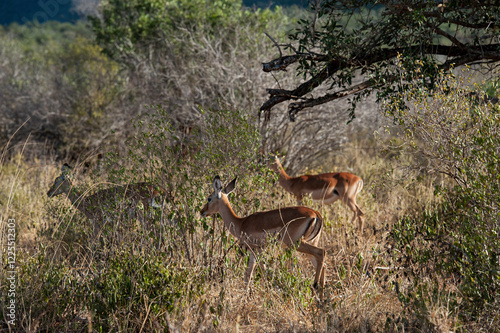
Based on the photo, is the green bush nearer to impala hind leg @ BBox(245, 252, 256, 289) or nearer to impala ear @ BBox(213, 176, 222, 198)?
impala hind leg @ BBox(245, 252, 256, 289)

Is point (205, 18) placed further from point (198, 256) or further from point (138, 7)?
point (198, 256)

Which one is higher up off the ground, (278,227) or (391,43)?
(391,43)

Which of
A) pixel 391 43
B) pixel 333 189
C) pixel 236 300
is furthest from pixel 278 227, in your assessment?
pixel 333 189

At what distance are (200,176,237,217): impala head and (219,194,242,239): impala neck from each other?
0.04 metres

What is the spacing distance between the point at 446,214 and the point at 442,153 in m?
1.37

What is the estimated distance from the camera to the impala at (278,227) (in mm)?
4715

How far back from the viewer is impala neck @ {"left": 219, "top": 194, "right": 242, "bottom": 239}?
16.8 feet

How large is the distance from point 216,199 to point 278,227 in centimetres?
73

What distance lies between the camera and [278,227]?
4.84 meters

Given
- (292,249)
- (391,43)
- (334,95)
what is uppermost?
Result: (391,43)

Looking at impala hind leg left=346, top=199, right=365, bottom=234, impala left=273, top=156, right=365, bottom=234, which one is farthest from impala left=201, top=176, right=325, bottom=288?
impala left=273, top=156, right=365, bottom=234

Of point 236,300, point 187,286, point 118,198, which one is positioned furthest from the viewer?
point 118,198

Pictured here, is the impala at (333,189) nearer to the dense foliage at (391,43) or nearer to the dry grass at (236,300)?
the dense foliage at (391,43)

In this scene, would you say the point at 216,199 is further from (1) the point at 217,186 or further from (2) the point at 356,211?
(2) the point at 356,211
